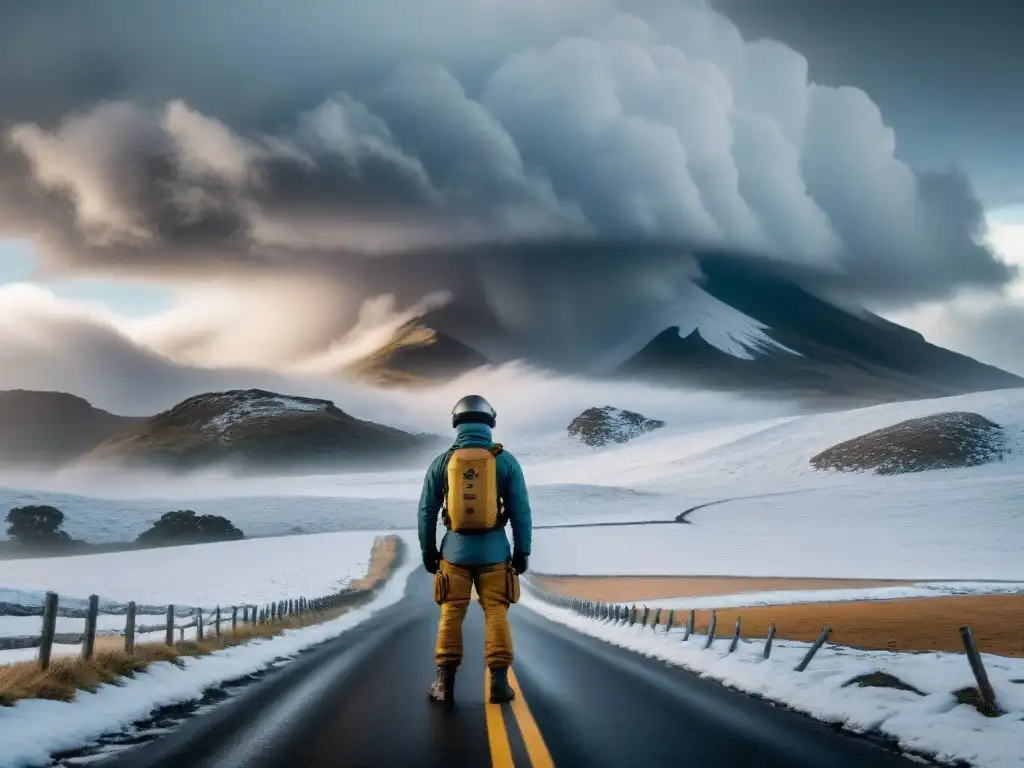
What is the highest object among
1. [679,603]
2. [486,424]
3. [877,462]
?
→ [877,462]

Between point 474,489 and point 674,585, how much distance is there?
55.0 meters

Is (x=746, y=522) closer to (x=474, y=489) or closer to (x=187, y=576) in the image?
(x=187, y=576)

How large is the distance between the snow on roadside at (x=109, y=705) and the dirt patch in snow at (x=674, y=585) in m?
36.2

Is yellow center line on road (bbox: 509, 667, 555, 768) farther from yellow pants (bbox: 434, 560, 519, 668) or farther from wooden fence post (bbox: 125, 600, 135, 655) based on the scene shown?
wooden fence post (bbox: 125, 600, 135, 655)

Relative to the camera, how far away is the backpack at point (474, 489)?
11.3 m

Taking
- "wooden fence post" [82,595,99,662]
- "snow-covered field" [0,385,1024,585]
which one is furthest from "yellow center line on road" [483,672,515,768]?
"snow-covered field" [0,385,1024,585]

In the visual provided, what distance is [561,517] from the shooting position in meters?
147

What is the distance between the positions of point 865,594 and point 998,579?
22.5 meters

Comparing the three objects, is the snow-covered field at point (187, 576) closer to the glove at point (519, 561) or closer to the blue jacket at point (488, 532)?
the blue jacket at point (488, 532)

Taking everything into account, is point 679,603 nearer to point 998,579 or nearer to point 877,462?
point 998,579

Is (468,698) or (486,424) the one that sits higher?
(486,424)

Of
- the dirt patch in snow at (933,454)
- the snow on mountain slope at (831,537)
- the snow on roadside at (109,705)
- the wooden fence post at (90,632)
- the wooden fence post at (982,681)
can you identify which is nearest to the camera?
the snow on roadside at (109,705)

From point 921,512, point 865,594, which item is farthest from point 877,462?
point 865,594

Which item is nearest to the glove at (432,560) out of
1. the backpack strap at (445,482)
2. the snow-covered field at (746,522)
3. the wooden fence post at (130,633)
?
the backpack strap at (445,482)
